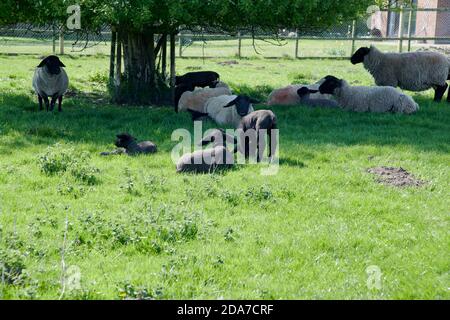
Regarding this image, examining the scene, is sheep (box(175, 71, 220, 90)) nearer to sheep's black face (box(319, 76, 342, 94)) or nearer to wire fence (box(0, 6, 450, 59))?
sheep's black face (box(319, 76, 342, 94))

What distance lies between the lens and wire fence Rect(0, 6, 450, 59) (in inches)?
1062

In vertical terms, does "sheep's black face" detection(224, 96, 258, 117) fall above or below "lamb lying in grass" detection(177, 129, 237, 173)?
above

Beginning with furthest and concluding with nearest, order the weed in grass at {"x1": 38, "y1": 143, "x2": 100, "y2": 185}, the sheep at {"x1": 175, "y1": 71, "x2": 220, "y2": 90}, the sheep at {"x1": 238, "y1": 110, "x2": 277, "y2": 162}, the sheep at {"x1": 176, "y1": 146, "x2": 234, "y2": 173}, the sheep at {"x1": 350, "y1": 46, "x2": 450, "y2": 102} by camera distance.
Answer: the sheep at {"x1": 350, "y1": 46, "x2": 450, "y2": 102}, the sheep at {"x1": 175, "y1": 71, "x2": 220, "y2": 90}, the sheep at {"x1": 238, "y1": 110, "x2": 277, "y2": 162}, the sheep at {"x1": 176, "y1": 146, "x2": 234, "y2": 173}, the weed in grass at {"x1": 38, "y1": 143, "x2": 100, "y2": 185}

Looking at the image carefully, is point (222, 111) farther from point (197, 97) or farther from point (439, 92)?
point (439, 92)

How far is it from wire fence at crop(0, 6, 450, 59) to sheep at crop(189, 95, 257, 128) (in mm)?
Result: 11869

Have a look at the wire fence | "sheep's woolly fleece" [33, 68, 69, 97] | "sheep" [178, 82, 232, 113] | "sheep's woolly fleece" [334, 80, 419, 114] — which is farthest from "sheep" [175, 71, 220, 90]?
the wire fence

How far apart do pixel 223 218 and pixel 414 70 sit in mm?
9287

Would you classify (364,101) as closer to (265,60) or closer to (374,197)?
Result: (374,197)

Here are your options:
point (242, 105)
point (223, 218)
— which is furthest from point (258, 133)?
point (223, 218)

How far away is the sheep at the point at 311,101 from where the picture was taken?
13.4 metres

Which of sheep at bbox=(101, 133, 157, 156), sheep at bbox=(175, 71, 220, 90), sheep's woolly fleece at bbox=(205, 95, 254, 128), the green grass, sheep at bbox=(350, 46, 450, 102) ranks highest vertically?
sheep at bbox=(350, 46, 450, 102)

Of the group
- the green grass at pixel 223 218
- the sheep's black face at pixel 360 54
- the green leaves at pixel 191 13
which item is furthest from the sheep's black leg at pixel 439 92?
the green grass at pixel 223 218

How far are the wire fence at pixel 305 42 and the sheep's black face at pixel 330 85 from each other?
36.0ft
